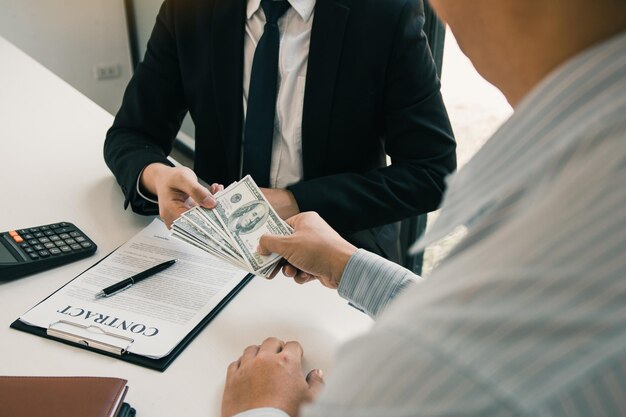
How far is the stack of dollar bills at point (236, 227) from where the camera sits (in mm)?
1094

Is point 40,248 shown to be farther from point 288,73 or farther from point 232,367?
point 288,73

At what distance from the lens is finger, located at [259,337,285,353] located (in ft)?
3.02

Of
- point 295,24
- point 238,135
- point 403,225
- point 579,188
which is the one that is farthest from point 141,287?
point 403,225

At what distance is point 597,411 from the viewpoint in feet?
1.12

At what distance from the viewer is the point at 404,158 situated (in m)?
1.45

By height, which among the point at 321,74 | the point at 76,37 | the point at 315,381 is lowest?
the point at 315,381

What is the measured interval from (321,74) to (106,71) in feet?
9.00

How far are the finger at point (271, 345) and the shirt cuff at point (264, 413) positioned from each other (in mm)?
129

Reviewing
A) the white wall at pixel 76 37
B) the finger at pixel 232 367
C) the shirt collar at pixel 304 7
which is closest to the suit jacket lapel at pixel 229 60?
the shirt collar at pixel 304 7

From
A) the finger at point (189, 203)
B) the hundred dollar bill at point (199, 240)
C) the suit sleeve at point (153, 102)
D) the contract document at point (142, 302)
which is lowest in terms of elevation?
the contract document at point (142, 302)

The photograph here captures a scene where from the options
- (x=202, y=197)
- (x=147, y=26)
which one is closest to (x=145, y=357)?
(x=202, y=197)

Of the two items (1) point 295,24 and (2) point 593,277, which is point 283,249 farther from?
(2) point 593,277

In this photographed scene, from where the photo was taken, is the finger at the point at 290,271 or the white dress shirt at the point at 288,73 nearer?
the finger at the point at 290,271

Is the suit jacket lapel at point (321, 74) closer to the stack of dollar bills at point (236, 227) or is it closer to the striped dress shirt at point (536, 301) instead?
the stack of dollar bills at point (236, 227)
